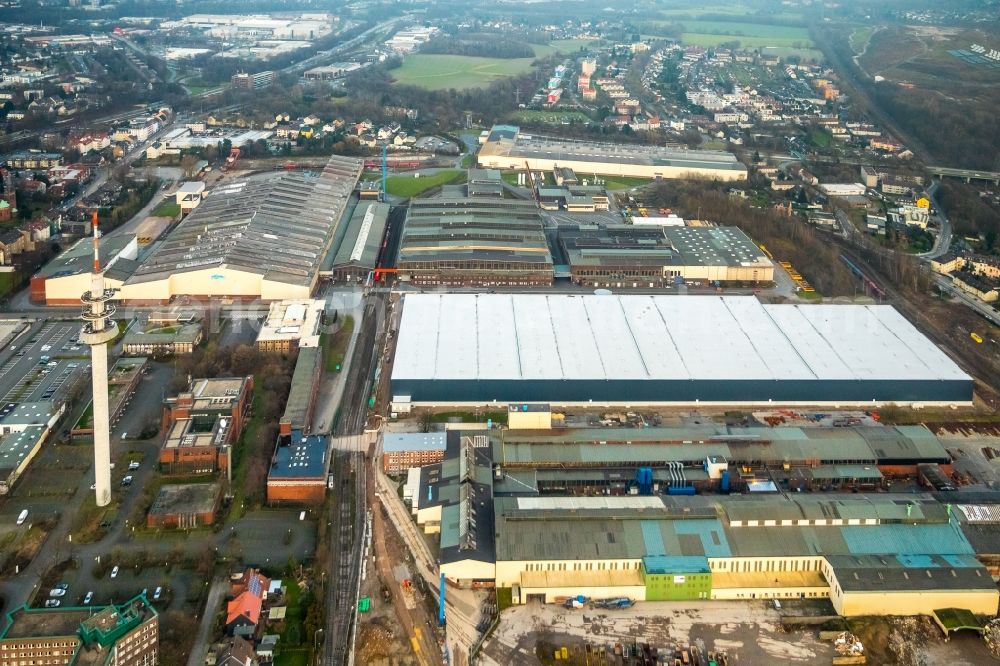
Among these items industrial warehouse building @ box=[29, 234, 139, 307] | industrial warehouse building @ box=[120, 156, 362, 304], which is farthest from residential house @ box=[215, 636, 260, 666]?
industrial warehouse building @ box=[29, 234, 139, 307]

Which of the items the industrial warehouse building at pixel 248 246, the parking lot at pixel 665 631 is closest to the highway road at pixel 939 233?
the parking lot at pixel 665 631

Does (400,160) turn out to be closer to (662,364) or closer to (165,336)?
(165,336)

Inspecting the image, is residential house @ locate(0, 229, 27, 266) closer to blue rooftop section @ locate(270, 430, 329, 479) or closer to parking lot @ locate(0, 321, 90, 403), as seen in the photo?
parking lot @ locate(0, 321, 90, 403)

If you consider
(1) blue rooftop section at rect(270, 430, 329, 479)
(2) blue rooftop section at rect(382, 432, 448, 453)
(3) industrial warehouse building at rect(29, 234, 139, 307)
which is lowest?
(3) industrial warehouse building at rect(29, 234, 139, 307)

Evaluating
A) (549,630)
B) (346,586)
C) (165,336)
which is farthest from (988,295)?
(165,336)

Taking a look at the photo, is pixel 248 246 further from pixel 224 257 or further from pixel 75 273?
pixel 75 273

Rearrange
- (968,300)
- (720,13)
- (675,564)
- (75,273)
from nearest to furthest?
(675,564), (75,273), (968,300), (720,13)

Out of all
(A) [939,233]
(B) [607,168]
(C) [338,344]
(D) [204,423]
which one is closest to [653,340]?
(C) [338,344]
